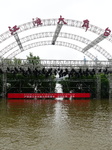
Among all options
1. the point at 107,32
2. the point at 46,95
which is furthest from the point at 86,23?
the point at 46,95

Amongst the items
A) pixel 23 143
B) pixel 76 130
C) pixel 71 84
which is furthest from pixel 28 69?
pixel 23 143

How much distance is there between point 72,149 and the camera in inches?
286

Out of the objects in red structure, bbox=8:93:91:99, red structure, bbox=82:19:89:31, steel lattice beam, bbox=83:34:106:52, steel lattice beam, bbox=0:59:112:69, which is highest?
red structure, bbox=82:19:89:31

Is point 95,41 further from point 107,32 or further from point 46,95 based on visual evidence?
point 46,95

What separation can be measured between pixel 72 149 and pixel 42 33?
80.6 ft

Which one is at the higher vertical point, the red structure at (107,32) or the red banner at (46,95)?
the red structure at (107,32)

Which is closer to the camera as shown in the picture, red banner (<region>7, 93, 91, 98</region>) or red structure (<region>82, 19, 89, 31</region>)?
red structure (<region>82, 19, 89, 31</region>)

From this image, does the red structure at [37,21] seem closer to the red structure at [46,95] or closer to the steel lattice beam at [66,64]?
the steel lattice beam at [66,64]

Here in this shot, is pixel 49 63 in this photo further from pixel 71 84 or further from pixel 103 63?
pixel 71 84

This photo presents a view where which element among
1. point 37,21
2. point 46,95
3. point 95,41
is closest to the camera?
point 37,21

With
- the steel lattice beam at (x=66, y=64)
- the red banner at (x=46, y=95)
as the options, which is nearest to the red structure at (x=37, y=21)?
the steel lattice beam at (x=66, y=64)

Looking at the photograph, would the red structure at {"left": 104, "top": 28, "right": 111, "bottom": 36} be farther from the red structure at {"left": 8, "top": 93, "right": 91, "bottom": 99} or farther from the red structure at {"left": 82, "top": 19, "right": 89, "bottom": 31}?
the red structure at {"left": 8, "top": 93, "right": 91, "bottom": 99}

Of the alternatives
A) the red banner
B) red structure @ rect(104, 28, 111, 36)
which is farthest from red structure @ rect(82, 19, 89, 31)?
the red banner

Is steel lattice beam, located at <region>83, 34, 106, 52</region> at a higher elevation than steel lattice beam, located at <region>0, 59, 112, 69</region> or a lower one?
higher
